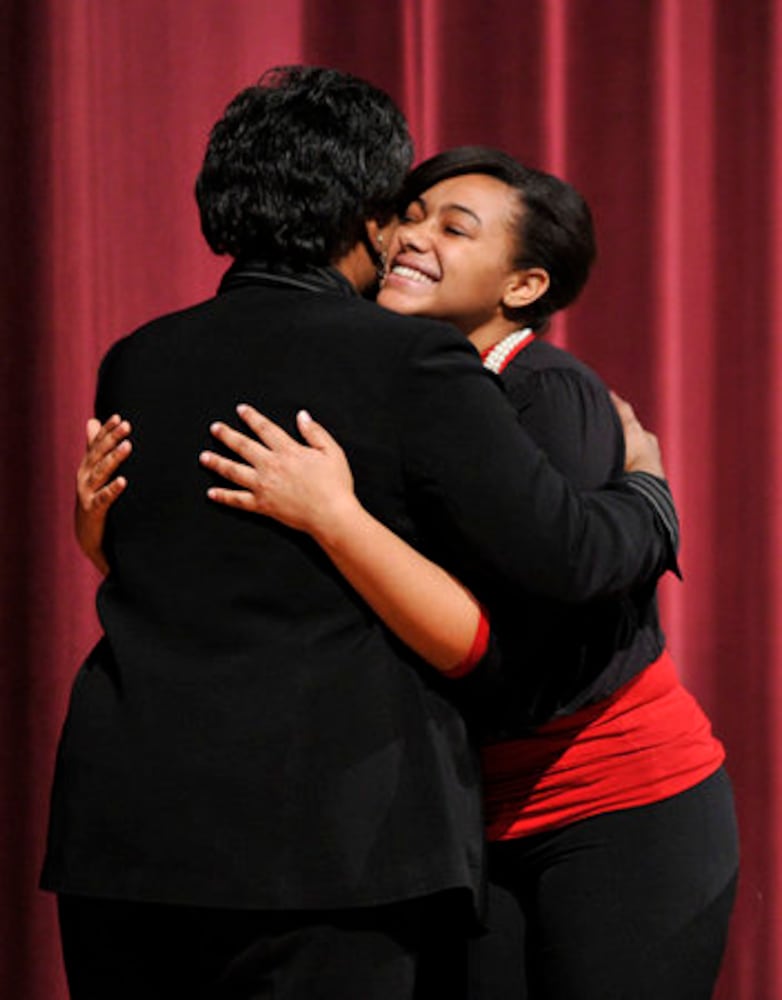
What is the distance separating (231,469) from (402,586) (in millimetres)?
165

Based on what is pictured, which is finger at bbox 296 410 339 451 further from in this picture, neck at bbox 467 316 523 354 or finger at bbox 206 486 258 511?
neck at bbox 467 316 523 354

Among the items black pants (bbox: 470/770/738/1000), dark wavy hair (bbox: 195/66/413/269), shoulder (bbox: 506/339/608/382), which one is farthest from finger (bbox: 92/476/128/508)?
black pants (bbox: 470/770/738/1000)

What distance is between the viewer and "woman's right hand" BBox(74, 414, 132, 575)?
3.85 feet

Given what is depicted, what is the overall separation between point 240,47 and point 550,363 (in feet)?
3.93

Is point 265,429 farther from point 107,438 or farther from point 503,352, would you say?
point 503,352

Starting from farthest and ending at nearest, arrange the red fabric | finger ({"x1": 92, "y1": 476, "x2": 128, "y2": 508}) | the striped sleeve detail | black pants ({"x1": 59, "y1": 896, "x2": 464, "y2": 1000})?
the red fabric < the striped sleeve detail < finger ({"x1": 92, "y1": 476, "x2": 128, "y2": 508}) < black pants ({"x1": 59, "y1": 896, "x2": 464, "y2": 1000})

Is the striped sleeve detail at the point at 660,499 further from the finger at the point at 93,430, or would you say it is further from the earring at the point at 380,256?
the finger at the point at 93,430

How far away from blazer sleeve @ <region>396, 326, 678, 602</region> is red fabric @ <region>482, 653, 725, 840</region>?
0.28m

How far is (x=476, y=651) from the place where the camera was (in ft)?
3.76

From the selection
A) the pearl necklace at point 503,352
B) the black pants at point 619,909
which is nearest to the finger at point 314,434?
the pearl necklace at point 503,352

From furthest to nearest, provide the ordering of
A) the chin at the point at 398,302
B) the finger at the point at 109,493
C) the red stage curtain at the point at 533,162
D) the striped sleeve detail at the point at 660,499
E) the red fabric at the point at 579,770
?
the red stage curtain at the point at 533,162 → the chin at the point at 398,302 → the red fabric at the point at 579,770 → the striped sleeve detail at the point at 660,499 → the finger at the point at 109,493

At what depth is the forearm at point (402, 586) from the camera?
1.08 metres

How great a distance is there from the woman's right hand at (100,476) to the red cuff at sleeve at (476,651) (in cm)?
32

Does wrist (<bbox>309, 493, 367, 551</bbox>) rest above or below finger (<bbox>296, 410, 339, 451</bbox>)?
below
